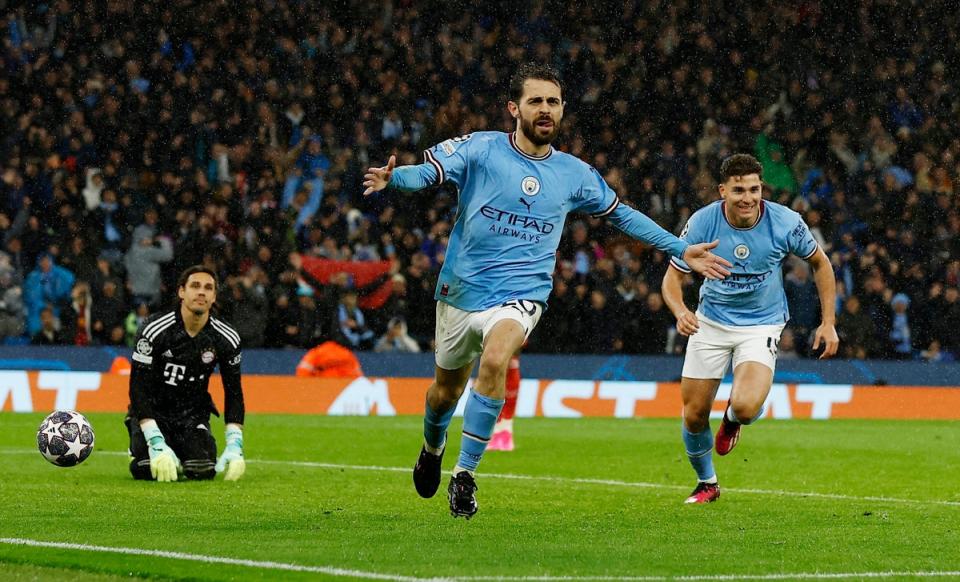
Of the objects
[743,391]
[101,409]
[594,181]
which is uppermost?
[594,181]

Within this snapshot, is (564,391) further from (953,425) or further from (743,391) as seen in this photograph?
(743,391)

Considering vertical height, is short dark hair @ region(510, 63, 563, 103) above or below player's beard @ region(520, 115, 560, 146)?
above

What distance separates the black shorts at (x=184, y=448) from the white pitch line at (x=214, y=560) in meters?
3.88

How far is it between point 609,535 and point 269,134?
1719cm

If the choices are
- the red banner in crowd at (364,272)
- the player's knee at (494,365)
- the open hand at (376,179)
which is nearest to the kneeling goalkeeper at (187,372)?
the player's knee at (494,365)

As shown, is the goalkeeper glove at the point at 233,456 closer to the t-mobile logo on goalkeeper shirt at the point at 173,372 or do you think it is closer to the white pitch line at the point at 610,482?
the t-mobile logo on goalkeeper shirt at the point at 173,372

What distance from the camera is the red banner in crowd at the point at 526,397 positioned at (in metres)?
20.6

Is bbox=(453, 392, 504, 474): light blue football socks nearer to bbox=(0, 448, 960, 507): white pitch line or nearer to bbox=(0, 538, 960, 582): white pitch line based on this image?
bbox=(0, 538, 960, 582): white pitch line

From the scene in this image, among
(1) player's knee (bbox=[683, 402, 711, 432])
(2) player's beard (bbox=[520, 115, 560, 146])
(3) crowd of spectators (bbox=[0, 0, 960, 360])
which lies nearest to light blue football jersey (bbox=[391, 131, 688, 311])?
(2) player's beard (bbox=[520, 115, 560, 146])

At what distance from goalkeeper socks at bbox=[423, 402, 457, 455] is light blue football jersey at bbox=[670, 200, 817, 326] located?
6.90 ft

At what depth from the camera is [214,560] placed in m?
6.70

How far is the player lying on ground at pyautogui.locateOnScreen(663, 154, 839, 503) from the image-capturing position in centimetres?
1019

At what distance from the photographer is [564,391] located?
21.9m

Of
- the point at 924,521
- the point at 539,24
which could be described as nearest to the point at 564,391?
the point at 539,24
